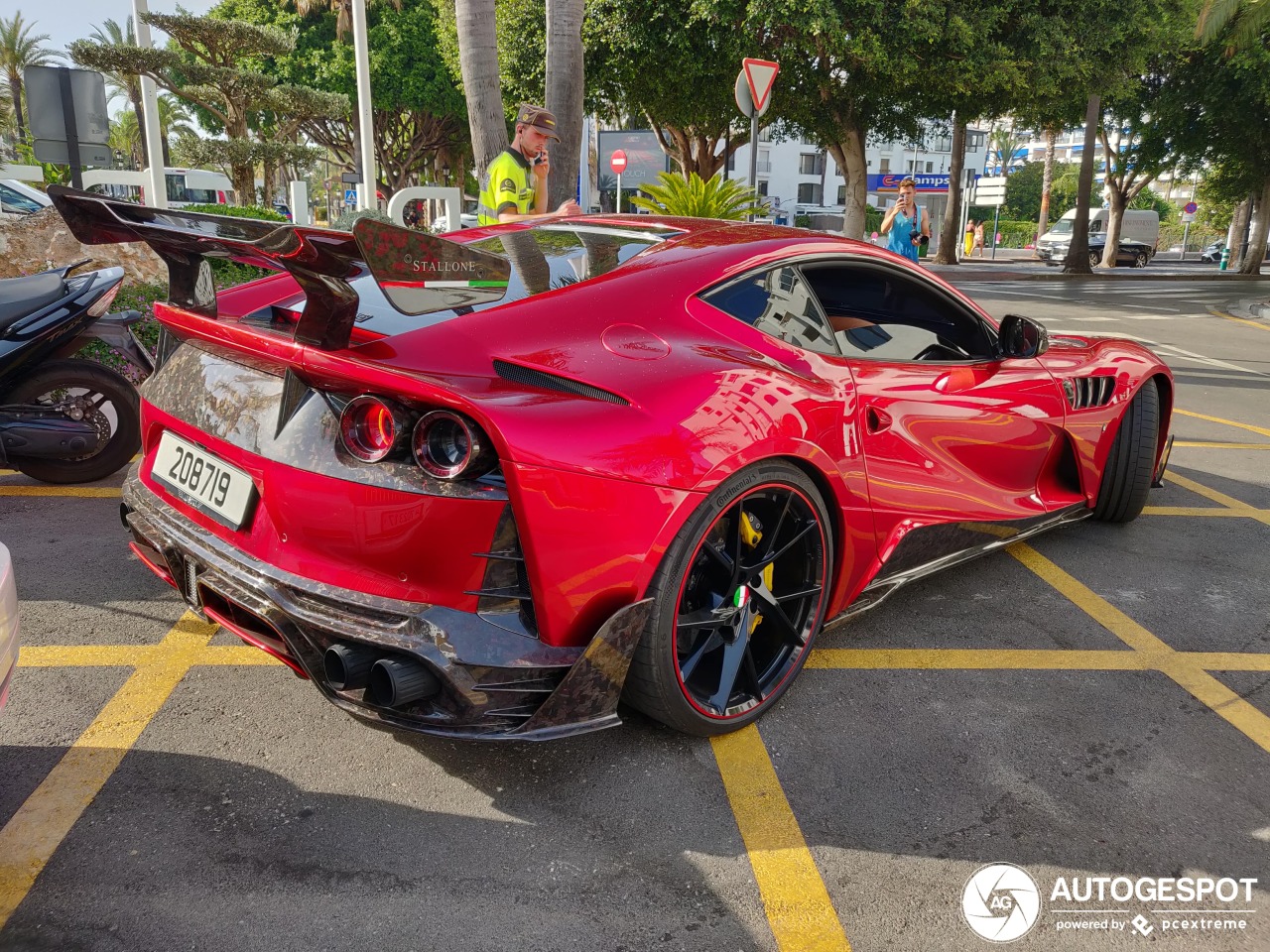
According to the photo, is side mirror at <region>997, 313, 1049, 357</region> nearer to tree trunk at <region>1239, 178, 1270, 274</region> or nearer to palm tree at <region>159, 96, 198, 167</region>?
tree trunk at <region>1239, 178, 1270, 274</region>

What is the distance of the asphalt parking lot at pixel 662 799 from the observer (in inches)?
78.0

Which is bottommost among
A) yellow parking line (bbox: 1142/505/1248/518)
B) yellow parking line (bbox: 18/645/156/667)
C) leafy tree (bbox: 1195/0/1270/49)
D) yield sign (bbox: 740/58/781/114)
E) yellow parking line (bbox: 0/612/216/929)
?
yellow parking line (bbox: 1142/505/1248/518)

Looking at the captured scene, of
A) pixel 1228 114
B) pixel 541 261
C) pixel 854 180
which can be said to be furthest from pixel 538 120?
pixel 1228 114

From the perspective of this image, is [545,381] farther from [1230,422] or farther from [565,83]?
[565,83]

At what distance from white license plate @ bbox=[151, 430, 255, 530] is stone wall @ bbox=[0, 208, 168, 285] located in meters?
5.91

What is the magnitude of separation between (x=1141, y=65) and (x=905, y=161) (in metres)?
65.2

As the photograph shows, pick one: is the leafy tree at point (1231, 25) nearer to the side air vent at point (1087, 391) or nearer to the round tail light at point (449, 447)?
the side air vent at point (1087, 391)

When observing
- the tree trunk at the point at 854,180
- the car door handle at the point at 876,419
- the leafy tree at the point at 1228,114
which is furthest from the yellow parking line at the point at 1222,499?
the leafy tree at the point at 1228,114

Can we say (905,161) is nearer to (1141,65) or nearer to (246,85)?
(1141,65)

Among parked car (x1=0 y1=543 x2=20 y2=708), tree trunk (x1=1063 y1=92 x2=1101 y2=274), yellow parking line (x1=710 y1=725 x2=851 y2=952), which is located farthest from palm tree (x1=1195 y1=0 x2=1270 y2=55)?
parked car (x1=0 y1=543 x2=20 y2=708)

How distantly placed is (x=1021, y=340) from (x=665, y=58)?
19066mm

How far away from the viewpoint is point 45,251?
7895 mm

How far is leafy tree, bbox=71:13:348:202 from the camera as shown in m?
16.4
